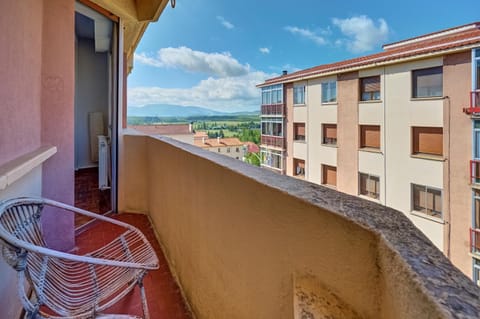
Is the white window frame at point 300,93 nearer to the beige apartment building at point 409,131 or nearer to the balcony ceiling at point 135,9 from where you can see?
the beige apartment building at point 409,131

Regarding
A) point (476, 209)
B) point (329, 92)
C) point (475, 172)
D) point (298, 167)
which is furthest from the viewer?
point (298, 167)

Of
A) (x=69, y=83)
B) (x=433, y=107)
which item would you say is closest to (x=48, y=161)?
(x=69, y=83)

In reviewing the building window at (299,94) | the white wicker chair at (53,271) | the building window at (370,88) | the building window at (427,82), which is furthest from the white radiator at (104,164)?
the building window at (299,94)

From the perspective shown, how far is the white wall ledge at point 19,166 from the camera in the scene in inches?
47.4

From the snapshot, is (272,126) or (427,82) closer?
(427,82)

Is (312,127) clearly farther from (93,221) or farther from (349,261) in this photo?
(349,261)

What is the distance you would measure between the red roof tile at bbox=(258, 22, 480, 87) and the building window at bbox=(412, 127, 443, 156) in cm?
185

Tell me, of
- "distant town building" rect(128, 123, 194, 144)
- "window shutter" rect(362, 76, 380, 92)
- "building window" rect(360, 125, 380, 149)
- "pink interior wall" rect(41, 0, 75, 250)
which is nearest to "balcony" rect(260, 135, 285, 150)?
"building window" rect(360, 125, 380, 149)

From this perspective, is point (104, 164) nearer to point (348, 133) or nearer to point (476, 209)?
point (476, 209)

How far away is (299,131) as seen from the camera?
37.2ft

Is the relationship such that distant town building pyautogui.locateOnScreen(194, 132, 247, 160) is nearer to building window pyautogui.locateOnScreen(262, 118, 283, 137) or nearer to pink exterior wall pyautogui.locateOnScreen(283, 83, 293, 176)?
pink exterior wall pyautogui.locateOnScreen(283, 83, 293, 176)

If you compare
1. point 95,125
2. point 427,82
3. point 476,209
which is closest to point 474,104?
point 427,82

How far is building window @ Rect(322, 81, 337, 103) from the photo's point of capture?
948cm

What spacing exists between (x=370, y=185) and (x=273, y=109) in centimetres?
566
